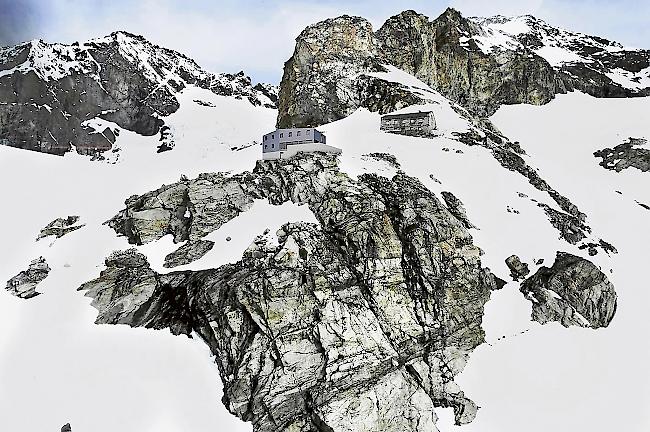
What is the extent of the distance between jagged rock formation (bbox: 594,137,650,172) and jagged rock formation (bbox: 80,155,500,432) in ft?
157

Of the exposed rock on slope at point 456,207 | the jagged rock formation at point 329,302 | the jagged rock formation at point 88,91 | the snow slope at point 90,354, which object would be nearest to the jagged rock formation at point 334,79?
the snow slope at point 90,354

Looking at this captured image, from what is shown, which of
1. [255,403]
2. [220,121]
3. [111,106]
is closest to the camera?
[255,403]

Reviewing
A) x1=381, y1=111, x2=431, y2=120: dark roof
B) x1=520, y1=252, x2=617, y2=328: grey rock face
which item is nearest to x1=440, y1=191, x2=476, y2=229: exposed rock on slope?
x1=520, y1=252, x2=617, y2=328: grey rock face

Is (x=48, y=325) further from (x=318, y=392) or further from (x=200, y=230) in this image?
(x=318, y=392)

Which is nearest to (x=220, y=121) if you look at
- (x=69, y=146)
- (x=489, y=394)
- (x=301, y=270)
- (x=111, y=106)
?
(x=111, y=106)

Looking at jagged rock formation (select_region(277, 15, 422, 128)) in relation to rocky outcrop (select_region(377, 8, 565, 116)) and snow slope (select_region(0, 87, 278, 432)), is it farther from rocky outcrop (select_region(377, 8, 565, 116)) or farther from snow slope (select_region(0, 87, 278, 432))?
snow slope (select_region(0, 87, 278, 432))

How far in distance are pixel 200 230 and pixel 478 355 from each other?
22.0 metres

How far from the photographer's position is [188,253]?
3391 cm

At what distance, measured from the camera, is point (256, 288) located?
28.3 metres

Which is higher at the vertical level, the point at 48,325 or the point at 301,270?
the point at 301,270

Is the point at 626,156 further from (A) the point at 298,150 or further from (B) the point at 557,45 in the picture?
(A) the point at 298,150

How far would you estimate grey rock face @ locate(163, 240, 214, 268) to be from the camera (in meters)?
33.4

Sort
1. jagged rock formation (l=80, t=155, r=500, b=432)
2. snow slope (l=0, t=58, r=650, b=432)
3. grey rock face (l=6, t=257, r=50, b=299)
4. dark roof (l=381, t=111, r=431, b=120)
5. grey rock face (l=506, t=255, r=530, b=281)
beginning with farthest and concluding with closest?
dark roof (l=381, t=111, r=431, b=120) < grey rock face (l=506, t=255, r=530, b=281) < grey rock face (l=6, t=257, r=50, b=299) < snow slope (l=0, t=58, r=650, b=432) < jagged rock formation (l=80, t=155, r=500, b=432)

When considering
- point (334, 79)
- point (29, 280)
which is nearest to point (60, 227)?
point (29, 280)
